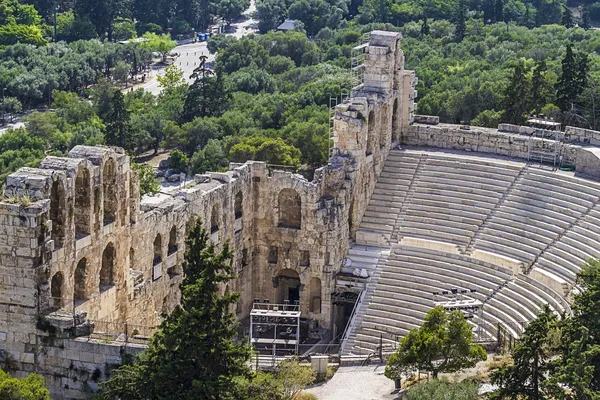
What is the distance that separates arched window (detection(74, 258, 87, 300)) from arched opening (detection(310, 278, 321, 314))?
16.5 m

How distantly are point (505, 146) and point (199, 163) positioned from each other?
27.5m

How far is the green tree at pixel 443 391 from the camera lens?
193 ft

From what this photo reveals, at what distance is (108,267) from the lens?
216ft

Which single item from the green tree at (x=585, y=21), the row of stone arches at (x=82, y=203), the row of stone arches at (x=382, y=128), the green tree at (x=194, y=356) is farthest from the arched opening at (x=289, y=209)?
the green tree at (x=585, y=21)

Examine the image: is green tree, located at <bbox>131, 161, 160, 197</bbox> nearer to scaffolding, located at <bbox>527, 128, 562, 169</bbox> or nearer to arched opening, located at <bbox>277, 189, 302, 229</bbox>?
arched opening, located at <bbox>277, 189, 302, 229</bbox>

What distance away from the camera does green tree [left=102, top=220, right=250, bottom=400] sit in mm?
57938

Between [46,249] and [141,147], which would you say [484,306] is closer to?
[46,249]

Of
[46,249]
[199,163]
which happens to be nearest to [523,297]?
[46,249]

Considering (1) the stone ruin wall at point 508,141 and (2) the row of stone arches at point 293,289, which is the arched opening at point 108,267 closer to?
(2) the row of stone arches at point 293,289

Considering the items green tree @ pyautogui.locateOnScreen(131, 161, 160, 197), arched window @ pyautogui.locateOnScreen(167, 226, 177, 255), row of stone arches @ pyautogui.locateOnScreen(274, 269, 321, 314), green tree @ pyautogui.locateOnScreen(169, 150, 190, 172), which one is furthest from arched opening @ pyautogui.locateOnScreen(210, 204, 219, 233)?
green tree @ pyautogui.locateOnScreen(169, 150, 190, 172)

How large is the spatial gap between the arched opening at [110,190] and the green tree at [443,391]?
15.0 meters

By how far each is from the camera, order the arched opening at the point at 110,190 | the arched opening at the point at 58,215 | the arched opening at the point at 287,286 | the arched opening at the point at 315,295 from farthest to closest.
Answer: the arched opening at the point at 287,286, the arched opening at the point at 315,295, the arched opening at the point at 110,190, the arched opening at the point at 58,215

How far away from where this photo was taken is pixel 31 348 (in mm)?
62281

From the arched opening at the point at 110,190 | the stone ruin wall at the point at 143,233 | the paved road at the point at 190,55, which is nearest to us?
the stone ruin wall at the point at 143,233
